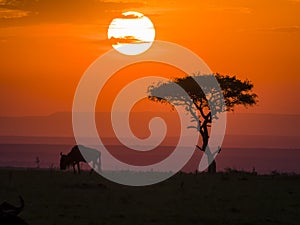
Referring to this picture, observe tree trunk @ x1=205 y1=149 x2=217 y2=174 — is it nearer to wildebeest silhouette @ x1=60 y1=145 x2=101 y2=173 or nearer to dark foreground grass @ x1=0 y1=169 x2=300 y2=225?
wildebeest silhouette @ x1=60 y1=145 x2=101 y2=173

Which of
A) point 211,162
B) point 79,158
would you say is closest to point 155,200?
point 79,158

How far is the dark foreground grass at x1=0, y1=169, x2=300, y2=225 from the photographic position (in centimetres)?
2744

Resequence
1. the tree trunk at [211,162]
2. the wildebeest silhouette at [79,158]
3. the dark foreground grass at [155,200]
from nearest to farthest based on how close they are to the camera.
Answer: the dark foreground grass at [155,200] → the wildebeest silhouette at [79,158] → the tree trunk at [211,162]

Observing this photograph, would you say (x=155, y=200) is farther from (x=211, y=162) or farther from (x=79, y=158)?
(x=211, y=162)

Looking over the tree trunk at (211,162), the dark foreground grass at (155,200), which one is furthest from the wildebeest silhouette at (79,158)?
the tree trunk at (211,162)

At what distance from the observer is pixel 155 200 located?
3231 cm

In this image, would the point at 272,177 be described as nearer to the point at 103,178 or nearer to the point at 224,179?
the point at 224,179

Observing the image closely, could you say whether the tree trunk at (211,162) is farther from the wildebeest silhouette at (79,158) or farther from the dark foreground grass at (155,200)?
the dark foreground grass at (155,200)

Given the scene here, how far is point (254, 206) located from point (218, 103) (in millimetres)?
31987

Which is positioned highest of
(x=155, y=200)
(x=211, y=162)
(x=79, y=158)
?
(x=211, y=162)

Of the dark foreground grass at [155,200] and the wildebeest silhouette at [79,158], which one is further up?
the wildebeest silhouette at [79,158]

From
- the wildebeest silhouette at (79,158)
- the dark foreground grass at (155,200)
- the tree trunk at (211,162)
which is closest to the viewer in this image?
the dark foreground grass at (155,200)

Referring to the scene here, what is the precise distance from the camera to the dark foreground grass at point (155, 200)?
90.0 ft

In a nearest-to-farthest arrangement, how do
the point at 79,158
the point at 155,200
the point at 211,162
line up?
the point at 155,200
the point at 79,158
the point at 211,162
